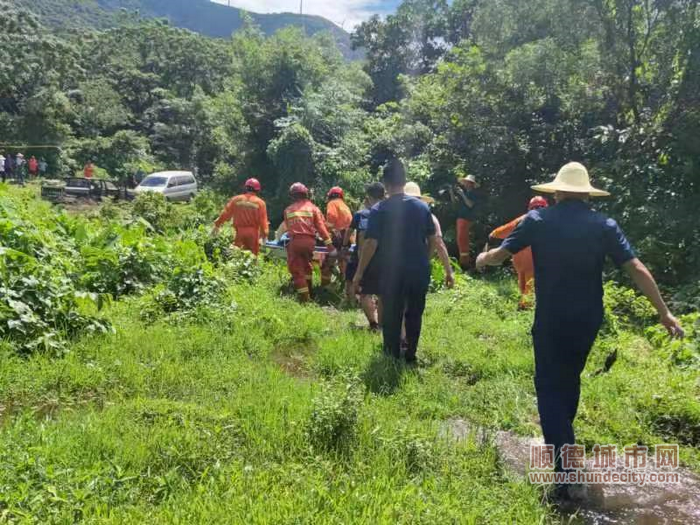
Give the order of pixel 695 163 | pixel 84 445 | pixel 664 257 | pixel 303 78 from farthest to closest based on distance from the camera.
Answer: pixel 303 78
pixel 695 163
pixel 664 257
pixel 84 445

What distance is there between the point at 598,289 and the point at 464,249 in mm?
7900

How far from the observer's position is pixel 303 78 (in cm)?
2334

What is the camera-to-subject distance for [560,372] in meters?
3.38

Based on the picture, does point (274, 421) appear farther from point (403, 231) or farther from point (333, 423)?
point (403, 231)

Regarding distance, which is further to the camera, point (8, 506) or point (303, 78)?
point (303, 78)

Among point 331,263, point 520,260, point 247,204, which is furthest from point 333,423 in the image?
point 247,204

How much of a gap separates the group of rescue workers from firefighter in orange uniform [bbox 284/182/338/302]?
0.04ft

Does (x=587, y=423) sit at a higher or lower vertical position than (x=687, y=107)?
lower

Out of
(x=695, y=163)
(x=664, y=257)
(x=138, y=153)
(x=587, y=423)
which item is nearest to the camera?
(x=587, y=423)

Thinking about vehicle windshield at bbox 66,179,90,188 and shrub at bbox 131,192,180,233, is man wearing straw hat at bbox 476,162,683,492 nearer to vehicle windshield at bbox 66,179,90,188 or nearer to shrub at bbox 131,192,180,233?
shrub at bbox 131,192,180,233

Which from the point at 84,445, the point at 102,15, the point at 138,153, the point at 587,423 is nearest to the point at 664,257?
the point at 587,423

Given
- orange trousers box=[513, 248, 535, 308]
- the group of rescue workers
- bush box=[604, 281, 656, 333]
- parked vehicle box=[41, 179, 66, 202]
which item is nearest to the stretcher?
the group of rescue workers

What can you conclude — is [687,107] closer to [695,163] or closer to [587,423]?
[695,163]

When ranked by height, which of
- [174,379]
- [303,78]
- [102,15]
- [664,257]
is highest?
[102,15]
